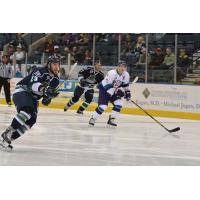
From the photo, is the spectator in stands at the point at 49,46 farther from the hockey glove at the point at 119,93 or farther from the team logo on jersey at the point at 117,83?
the team logo on jersey at the point at 117,83

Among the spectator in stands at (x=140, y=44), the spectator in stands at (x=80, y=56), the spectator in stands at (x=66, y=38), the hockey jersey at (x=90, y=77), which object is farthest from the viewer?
the spectator in stands at (x=66, y=38)

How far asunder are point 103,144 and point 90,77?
16.7 feet

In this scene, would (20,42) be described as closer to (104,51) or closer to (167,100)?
(104,51)

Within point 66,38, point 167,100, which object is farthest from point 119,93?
point 66,38

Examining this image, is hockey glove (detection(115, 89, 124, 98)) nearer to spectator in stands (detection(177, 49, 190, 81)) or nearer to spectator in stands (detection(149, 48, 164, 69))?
spectator in stands (detection(177, 49, 190, 81))

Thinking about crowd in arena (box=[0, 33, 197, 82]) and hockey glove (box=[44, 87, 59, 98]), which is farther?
crowd in arena (box=[0, 33, 197, 82])

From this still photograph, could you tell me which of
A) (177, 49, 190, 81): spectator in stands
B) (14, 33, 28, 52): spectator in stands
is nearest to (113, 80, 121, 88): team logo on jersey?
(177, 49, 190, 81): spectator in stands

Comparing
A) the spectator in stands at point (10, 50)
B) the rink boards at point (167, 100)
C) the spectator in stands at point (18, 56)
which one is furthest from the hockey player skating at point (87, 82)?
the spectator in stands at point (10, 50)

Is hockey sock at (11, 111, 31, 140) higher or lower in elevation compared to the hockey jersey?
lower

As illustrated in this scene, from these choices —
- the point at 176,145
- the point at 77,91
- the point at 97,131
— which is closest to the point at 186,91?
the point at 77,91

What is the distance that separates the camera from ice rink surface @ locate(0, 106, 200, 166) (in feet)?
20.3

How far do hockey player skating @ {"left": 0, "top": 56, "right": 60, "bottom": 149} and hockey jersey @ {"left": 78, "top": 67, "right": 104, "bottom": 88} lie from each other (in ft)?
19.5

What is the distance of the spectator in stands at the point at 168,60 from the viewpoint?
42.3 ft

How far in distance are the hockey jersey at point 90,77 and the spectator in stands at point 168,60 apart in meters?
1.52
